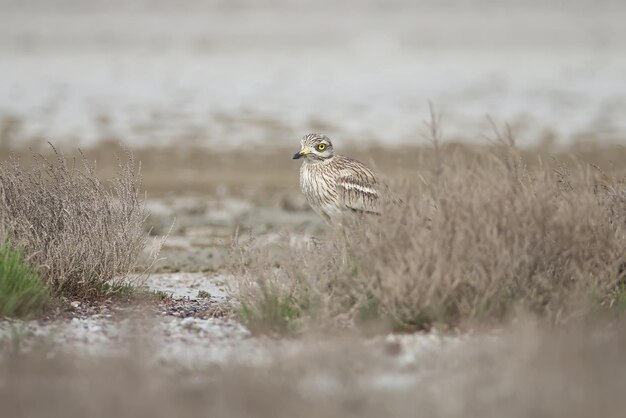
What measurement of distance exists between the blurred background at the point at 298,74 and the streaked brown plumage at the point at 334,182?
175 inches

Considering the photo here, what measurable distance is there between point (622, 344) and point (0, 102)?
25.3m

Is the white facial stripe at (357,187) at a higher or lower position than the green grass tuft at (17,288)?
higher

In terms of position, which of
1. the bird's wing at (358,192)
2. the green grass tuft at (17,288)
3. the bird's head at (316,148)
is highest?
the bird's head at (316,148)

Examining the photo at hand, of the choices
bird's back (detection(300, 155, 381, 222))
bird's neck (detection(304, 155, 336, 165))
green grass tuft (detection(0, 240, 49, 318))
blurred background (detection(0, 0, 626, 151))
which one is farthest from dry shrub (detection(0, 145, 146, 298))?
blurred background (detection(0, 0, 626, 151))

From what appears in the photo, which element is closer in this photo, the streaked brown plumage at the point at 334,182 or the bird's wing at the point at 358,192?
the bird's wing at the point at 358,192

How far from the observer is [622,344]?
702cm

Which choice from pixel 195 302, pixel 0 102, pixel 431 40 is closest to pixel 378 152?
pixel 0 102

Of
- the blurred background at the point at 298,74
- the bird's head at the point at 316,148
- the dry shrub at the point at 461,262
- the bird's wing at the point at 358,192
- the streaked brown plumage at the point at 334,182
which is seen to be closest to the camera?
the dry shrub at the point at 461,262

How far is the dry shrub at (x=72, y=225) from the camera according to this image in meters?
9.71

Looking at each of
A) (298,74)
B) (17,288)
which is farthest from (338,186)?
(298,74)

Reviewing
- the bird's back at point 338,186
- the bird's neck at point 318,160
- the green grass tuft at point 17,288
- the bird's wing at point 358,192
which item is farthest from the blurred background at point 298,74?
the green grass tuft at point 17,288

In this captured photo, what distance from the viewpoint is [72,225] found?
996 centimetres

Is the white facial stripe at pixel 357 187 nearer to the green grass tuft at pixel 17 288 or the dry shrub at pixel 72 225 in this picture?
the dry shrub at pixel 72 225

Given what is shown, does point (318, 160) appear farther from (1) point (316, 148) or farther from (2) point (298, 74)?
(2) point (298, 74)
